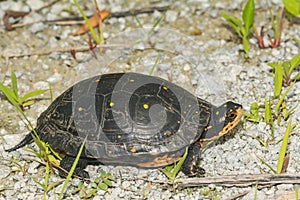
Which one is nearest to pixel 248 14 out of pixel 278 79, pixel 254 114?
pixel 278 79

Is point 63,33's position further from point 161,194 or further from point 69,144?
point 161,194

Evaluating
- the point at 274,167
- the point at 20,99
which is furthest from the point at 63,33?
the point at 274,167

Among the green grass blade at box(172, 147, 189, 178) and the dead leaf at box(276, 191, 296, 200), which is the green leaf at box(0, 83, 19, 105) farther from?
the dead leaf at box(276, 191, 296, 200)

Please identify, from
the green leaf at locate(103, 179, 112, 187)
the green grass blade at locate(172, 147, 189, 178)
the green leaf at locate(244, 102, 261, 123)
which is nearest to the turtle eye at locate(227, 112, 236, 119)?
the green leaf at locate(244, 102, 261, 123)

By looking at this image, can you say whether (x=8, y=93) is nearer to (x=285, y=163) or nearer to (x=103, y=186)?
(x=103, y=186)

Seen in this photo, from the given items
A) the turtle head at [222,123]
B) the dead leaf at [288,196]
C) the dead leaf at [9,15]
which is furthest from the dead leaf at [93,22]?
the dead leaf at [288,196]

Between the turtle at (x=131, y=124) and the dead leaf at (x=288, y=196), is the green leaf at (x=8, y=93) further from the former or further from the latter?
the dead leaf at (x=288, y=196)

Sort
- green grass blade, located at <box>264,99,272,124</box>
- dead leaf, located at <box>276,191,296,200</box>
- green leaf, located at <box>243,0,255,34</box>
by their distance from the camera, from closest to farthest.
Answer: dead leaf, located at <box>276,191,296,200</box> < green grass blade, located at <box>264,99,272,124</box> < green leaf, located at <box>243,0,255,34</box>

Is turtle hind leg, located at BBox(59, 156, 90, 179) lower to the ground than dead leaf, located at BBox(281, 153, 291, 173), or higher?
lower
